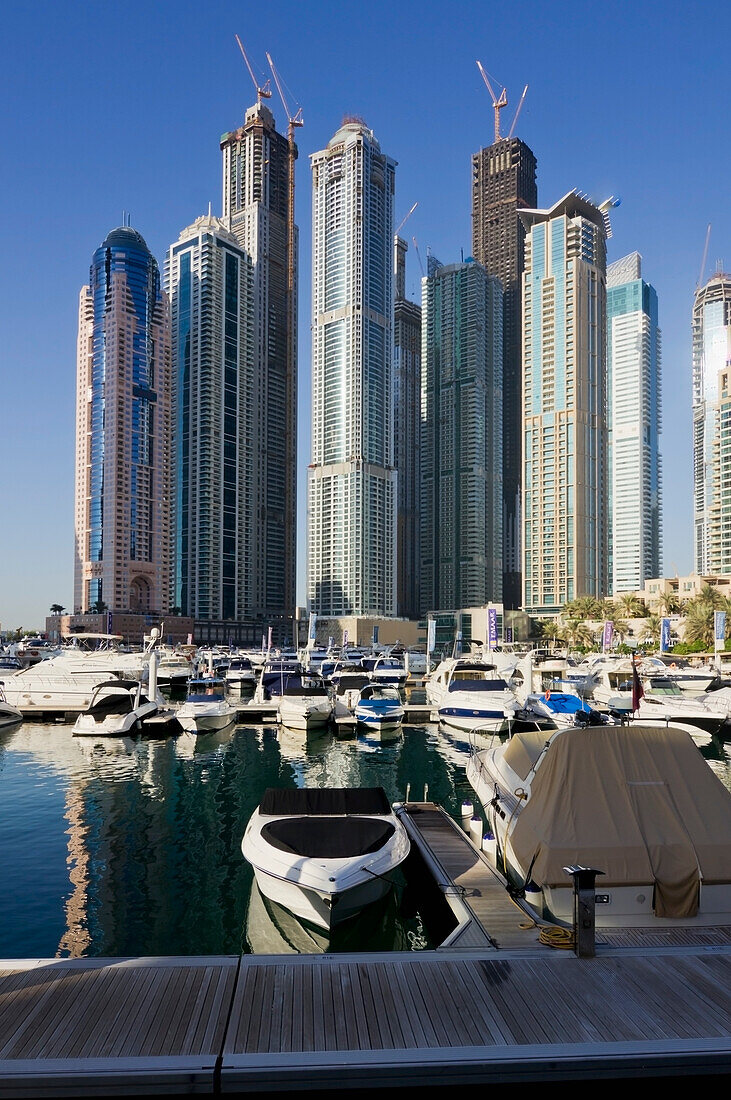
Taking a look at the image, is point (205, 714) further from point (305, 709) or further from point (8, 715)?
point (8, 715)

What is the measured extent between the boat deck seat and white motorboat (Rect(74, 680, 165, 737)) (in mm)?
30051

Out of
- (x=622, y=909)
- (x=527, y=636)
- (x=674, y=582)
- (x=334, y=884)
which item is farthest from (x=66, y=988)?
(x=527, y=636)

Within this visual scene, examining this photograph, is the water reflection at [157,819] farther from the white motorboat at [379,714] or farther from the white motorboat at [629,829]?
the white motorboat at [629,829]

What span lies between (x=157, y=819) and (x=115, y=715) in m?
20.3

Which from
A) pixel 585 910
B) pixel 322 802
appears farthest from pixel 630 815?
pixel 322 802

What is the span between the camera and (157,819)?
27.5 m

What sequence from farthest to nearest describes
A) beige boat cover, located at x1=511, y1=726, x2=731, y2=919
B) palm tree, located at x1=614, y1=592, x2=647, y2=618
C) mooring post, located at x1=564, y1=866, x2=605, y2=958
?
palm tree, located at x1=614, y1=592, x2=647, y2=618 → beige boat cover, located at x1=511, y1=726, x2=731, y2=919 → mooring post, located at x1=564, y1=866, x2=605, y2=958

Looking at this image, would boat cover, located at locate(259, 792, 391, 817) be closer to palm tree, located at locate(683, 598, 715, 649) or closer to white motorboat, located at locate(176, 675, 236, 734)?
white motorboat, located at locate(176, 675, 236, 734)

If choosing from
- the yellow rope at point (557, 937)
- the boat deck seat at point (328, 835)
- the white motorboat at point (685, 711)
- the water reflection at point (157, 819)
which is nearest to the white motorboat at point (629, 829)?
the yellow rope at point (557, 937)

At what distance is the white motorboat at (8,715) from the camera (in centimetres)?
5087

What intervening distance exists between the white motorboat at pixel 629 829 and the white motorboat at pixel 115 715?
34.7m

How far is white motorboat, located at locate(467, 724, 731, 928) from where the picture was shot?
13.4 m

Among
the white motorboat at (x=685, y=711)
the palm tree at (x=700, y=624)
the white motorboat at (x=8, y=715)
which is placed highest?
the palm tree at (x=700, y=624)

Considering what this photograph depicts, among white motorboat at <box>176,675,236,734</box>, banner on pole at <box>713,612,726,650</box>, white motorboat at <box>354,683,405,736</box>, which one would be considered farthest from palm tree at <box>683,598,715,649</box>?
white motorboat at <box>176,675,236,734</box>
